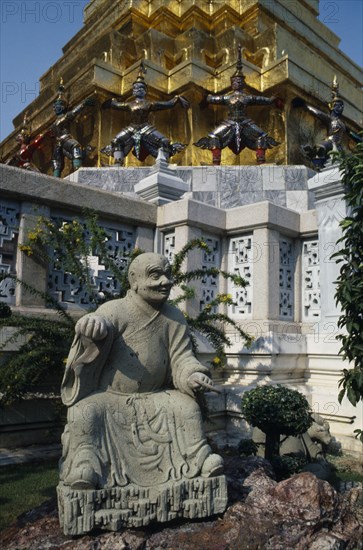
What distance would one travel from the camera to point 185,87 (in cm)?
1393

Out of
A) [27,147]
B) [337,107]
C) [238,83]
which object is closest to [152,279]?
[238,83]

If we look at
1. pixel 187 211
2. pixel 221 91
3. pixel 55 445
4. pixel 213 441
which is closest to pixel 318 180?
pixel 187 211

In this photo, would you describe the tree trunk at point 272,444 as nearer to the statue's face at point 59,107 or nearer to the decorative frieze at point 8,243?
the decorative frieze at point 8,243

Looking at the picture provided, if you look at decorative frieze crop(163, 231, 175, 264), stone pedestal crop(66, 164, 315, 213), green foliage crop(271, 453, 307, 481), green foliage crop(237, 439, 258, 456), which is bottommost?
green foliage crop(271, 453, 307, 481)

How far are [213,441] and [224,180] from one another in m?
6.44

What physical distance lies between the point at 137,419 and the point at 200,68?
40.6 feet

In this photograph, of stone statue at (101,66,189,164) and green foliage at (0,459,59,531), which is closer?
green foliage at (0,459,59,531)

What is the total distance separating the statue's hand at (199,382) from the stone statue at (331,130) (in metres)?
9.83

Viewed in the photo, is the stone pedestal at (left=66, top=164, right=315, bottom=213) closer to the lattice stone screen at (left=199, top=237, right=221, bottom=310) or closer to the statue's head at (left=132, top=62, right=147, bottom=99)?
the statue's head at (left=132, top=62, right=147, bottom=99)

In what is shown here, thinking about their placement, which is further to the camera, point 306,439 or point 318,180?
point 318,180

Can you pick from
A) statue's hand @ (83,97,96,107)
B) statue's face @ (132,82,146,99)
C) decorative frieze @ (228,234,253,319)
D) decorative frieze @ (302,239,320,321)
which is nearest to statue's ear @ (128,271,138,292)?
decorative frieze @ (228,234,253,319)

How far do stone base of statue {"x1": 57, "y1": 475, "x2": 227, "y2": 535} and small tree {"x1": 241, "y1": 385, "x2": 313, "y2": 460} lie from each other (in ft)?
5.59

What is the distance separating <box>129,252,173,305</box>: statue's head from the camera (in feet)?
12.7

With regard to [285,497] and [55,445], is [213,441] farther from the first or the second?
[285,497]
